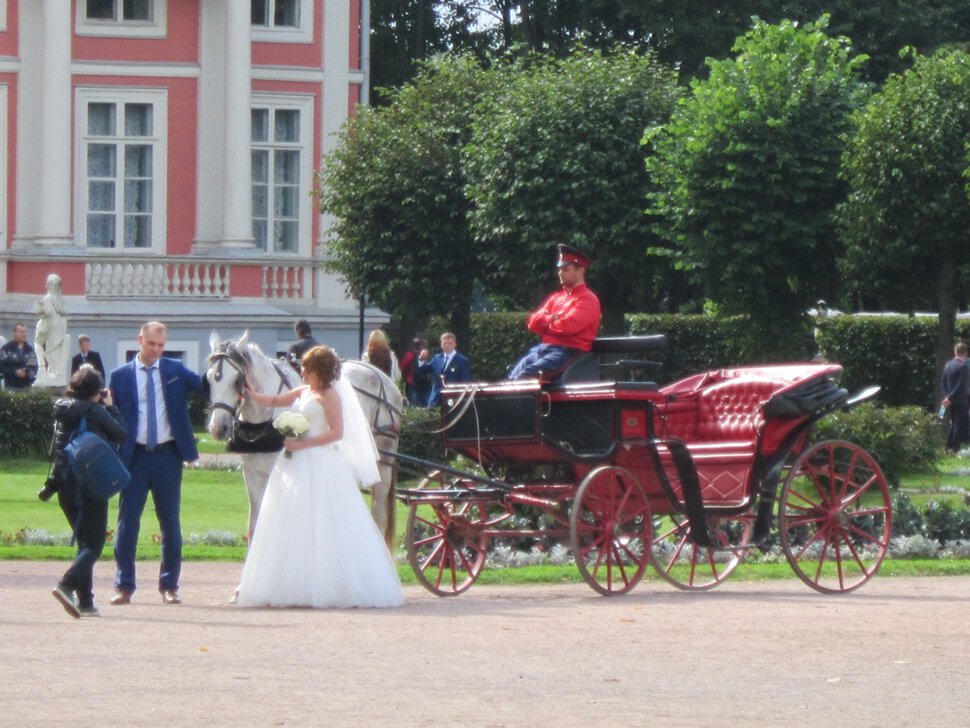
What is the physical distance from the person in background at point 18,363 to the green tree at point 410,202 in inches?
253

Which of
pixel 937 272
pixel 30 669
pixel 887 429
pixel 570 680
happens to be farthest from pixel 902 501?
pixel 937 272

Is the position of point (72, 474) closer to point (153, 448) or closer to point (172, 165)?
point (153, 448)

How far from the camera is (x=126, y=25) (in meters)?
35.1

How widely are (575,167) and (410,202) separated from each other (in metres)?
3.56

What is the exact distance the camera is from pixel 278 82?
119ft

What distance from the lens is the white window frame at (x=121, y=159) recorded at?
35.0m

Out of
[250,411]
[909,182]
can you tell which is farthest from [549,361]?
[909,182]

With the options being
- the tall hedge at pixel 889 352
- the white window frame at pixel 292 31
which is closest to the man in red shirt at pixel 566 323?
the tall hedge at pixel 889 352

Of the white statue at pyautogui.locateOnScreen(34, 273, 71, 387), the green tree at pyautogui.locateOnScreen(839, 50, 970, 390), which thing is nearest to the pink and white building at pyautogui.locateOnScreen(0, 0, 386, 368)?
the white statue at pyautogui.locateOnScreen(34, 273, 71, 387)

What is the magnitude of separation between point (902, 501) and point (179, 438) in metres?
6.55

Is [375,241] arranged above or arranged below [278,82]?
below

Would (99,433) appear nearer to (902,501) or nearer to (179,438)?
(179,438)

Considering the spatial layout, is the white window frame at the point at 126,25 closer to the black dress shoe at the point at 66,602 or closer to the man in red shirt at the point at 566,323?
the man in red shirt at the point at 566,323

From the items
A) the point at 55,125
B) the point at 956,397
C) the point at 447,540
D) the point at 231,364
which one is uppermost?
the point at 55,125
